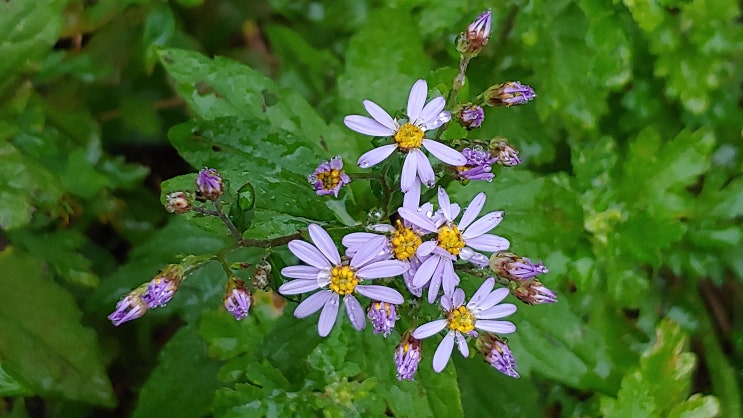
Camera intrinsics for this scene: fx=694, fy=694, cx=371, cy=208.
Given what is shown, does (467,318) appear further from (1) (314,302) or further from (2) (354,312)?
(1) (314,302)

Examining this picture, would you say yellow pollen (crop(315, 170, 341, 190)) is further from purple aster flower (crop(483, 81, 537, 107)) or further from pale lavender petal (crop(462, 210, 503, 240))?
purple aster flower (crop(483, 81, 537, 107))

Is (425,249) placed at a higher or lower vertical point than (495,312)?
higher

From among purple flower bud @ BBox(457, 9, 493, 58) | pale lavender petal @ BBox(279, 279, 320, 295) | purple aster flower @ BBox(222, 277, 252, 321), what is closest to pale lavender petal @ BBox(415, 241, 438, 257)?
pale lavender petal @ BBox(279, 279, 320, 295)

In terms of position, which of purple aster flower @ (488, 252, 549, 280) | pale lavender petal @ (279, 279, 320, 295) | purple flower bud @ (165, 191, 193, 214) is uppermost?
purple flower bud @ (165, 191, 193, 214)

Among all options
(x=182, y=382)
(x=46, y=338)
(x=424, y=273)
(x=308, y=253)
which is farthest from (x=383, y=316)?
(x=46, y=338)

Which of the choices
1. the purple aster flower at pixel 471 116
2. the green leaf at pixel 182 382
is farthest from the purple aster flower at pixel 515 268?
the green leaf at pixel 182 382
